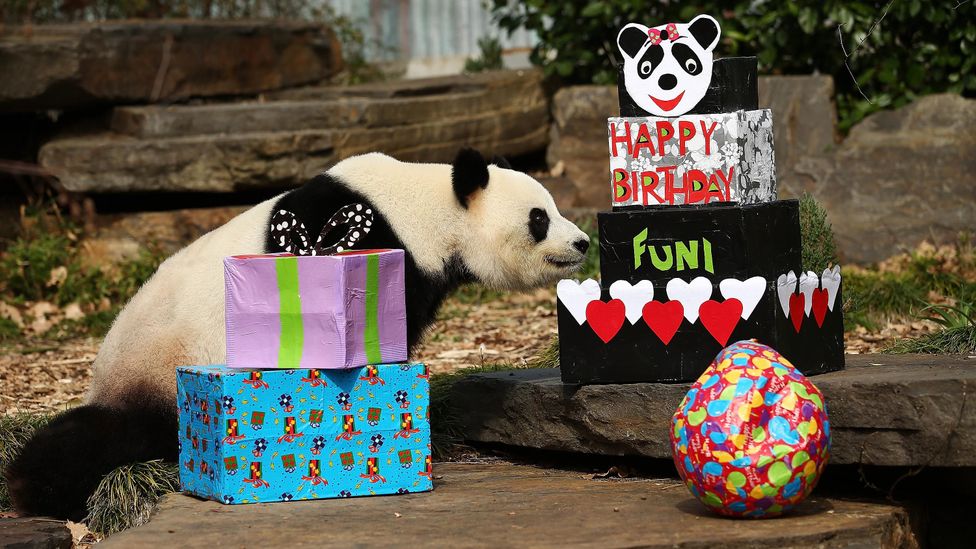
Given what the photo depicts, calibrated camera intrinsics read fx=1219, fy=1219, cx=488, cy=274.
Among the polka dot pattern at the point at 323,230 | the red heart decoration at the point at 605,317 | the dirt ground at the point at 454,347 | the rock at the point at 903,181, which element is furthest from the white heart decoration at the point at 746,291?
the rock at the point at 903,181

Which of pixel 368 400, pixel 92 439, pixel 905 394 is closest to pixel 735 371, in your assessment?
pixel 905 394

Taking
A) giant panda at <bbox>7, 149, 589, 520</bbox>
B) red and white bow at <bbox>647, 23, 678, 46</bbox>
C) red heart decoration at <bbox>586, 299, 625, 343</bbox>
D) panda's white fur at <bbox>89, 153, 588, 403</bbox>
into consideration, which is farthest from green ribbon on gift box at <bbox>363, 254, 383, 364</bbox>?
red and white bow at <bbox>647, 23, 678, 46</bbox>

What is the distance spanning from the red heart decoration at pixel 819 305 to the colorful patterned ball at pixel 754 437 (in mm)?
870

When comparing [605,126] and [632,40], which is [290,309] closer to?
[632,40]

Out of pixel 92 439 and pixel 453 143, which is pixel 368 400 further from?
pixel 453 143

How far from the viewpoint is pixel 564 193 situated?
9.64m

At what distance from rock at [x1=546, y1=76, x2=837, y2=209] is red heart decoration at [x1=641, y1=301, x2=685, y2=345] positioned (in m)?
4.56

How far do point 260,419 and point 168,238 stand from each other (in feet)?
16.9

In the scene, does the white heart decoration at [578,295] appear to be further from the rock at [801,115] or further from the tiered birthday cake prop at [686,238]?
the rock at [801,115]

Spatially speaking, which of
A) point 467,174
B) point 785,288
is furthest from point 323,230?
point 785,288

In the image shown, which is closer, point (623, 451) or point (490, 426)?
point (623, 451)

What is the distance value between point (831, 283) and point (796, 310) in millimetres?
364

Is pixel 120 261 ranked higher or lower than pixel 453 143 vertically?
lower

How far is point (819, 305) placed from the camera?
4531 mm
